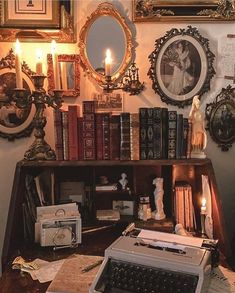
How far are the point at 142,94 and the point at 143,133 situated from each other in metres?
0.36

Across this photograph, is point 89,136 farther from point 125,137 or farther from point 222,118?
point 222,118

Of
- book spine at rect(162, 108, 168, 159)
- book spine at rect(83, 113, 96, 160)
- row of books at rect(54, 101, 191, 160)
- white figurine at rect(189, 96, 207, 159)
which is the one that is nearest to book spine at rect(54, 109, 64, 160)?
row of books at rect(54, 101, 191, 160)

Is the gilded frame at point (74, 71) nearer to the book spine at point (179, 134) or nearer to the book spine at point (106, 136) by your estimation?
the book spine at point (106, 136)

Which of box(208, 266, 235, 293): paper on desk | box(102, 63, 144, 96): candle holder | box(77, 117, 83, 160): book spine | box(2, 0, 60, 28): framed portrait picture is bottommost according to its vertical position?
box(208, 266, 235, 293): paper on desk

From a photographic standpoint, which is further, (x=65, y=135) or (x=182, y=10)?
(x=182, y=10)

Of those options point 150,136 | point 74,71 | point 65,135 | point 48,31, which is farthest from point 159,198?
point 48,31

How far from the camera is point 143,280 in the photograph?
1056 millimetres

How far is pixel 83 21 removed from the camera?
69.2 inches

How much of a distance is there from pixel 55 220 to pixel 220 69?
1.13 meters

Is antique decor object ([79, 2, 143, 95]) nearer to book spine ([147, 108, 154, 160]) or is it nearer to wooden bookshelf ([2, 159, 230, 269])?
book spine ([147, 108, 154, 160])

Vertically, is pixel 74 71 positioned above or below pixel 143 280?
above

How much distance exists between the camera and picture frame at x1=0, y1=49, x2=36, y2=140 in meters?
1.75

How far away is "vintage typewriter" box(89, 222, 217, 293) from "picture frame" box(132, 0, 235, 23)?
1.15 metres

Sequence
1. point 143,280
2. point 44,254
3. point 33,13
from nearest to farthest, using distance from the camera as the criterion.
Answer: point 143,280 → point 44,254 → point 33,13
